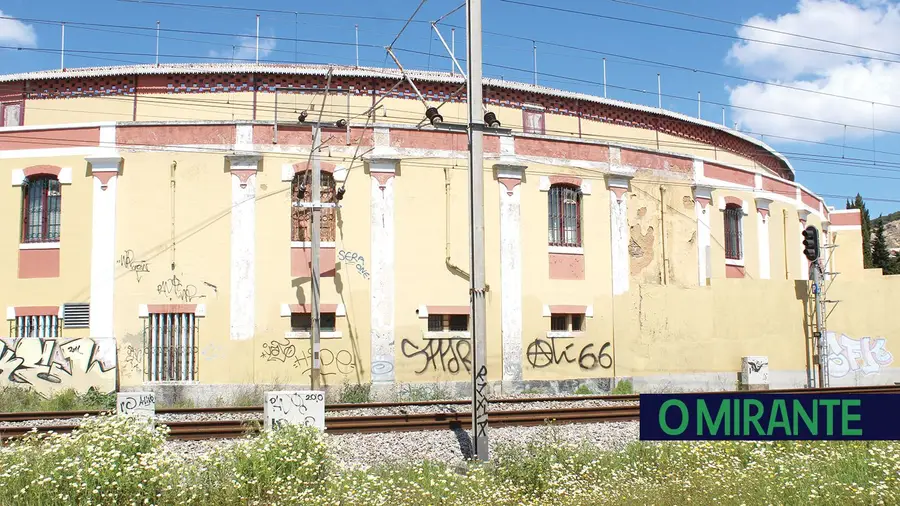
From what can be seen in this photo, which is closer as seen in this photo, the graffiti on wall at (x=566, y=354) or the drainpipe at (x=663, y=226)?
the graffiti on wall at (x=566, y=354)

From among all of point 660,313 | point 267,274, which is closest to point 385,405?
point 267,274

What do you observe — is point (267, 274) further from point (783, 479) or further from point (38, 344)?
point (783, 479)

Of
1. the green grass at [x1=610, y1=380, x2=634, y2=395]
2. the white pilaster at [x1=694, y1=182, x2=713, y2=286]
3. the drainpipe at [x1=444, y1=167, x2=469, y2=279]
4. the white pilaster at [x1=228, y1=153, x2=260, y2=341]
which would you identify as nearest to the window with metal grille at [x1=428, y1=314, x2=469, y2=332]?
the drainpipe at [x1=444, y1=167, x2=469, y2=279]

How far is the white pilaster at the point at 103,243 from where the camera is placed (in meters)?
19.9

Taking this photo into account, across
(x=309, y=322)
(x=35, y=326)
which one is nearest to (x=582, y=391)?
(x=309, y=322)

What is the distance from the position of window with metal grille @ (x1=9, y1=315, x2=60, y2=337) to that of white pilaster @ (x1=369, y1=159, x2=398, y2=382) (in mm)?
8130

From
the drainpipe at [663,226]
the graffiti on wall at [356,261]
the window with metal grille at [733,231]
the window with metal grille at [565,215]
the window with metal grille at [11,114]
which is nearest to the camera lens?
the graffiti on wall at [356,261]

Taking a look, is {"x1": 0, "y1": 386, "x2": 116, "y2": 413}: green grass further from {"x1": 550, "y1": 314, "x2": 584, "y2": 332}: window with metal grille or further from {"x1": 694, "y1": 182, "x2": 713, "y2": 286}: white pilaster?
{"x1": 694, "y1": 182, "x2": 713, "y2": 286}: white pilaster

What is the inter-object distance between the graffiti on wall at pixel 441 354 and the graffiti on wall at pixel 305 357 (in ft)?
4.99

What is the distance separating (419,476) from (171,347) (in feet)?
38.5

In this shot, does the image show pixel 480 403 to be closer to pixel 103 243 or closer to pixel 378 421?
pixel 378 421

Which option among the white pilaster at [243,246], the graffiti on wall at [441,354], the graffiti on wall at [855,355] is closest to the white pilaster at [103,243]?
the white pilaster at [243,246]

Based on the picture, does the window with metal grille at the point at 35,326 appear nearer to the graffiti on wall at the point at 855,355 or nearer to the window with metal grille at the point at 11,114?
the window with metal grille at the point at 11,114

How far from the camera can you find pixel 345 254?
20.8m
